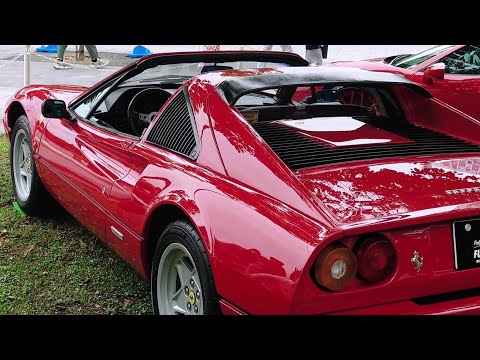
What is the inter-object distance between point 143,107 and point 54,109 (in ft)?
1.80

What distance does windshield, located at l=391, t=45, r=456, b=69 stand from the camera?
252 inches

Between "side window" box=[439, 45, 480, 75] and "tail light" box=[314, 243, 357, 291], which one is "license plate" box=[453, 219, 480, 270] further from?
"side window" box=[439, 45, 480, 75]

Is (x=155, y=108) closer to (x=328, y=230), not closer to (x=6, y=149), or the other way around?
(x=328, y=230)

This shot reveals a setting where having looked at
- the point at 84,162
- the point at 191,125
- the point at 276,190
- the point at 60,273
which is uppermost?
the point at 191,125

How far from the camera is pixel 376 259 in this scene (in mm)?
2211

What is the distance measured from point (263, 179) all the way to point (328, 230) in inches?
18.5

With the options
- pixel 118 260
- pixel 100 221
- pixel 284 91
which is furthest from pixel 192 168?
pixel 118 260

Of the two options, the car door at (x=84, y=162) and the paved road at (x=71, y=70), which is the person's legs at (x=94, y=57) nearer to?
the paved road at (x=71, y=70)

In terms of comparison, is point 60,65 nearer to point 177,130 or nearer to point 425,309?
point 177,130

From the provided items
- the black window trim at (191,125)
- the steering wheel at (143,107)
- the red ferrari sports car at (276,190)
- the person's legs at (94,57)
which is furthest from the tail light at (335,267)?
the person's legs at (94,57)

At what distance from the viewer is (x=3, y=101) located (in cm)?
905

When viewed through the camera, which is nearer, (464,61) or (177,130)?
(177,130)

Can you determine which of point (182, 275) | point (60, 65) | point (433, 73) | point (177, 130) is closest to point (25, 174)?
point (177, 130)

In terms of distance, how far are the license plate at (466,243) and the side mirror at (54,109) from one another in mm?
2599
